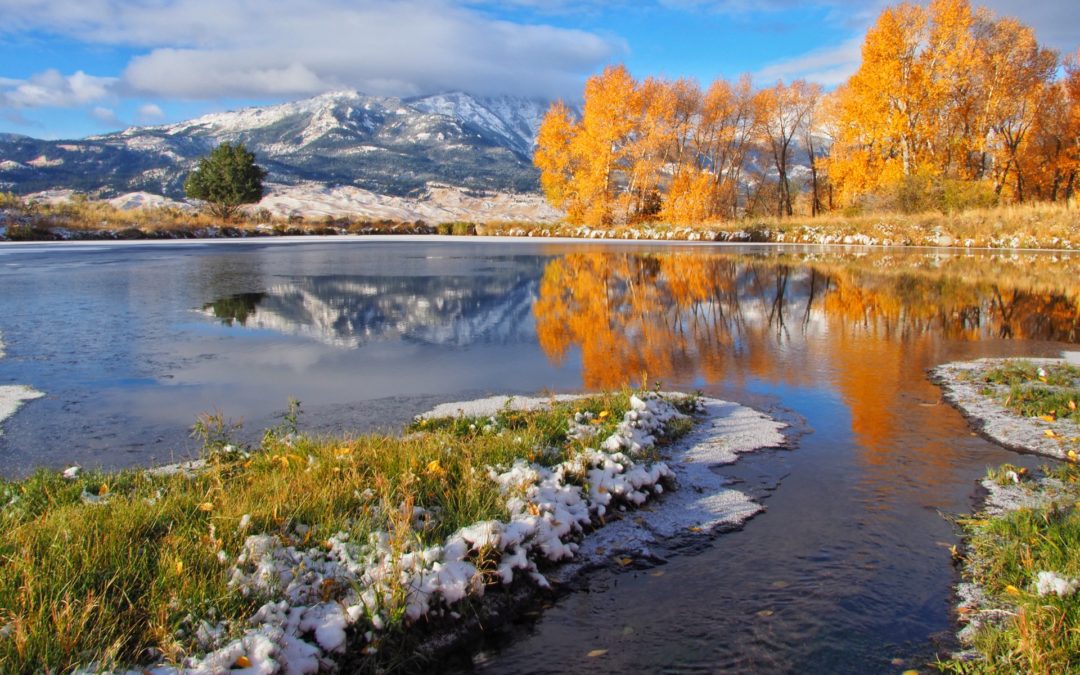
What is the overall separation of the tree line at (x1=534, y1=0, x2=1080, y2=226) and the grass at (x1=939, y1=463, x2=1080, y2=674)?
34590 mm

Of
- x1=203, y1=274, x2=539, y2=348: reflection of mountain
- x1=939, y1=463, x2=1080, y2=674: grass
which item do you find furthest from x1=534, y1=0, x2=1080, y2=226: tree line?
x1=939, y1=463, x2=1080, y2=674: grass

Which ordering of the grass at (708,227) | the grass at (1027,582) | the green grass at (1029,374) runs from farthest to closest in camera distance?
the grass at (708,227) → the green grass at (1029,374) → the grass at (1027,582)

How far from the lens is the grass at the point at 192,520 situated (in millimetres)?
3287

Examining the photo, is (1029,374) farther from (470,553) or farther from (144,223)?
(144,223)

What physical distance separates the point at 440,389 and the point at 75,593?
18.2ft

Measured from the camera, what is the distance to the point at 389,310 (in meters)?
15.3

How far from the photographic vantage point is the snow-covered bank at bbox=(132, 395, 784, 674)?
11.6ft

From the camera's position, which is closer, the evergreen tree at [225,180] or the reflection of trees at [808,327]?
the reflection of trees at [808,327]

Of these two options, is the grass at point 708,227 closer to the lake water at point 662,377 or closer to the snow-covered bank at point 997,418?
the lake water at point 662,377

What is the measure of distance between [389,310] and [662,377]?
7.65 m

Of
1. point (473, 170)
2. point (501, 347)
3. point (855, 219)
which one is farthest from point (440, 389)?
point (473, 170)

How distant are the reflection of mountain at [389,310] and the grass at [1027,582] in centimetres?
841

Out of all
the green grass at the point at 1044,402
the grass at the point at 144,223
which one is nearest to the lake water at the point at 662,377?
the green grass at the point at 1044,402

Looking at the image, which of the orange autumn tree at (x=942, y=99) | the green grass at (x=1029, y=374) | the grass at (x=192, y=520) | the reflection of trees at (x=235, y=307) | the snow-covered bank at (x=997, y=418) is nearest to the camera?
the grass at (x=192, y=520)
